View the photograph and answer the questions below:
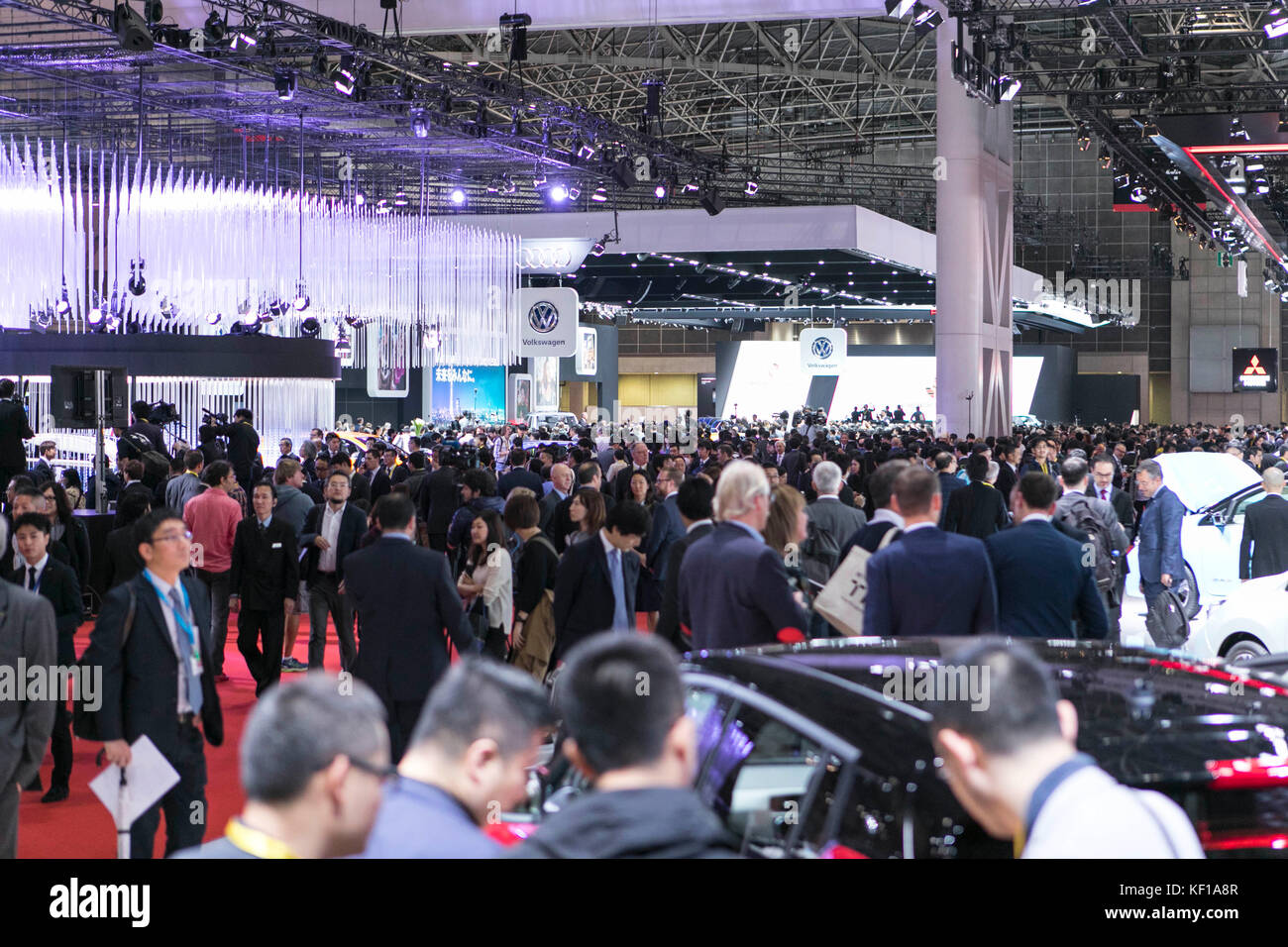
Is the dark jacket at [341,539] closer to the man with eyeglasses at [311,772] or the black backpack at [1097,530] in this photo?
the black backpack at [1097,530]

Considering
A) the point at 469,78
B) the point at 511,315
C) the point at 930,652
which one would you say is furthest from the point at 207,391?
the point at 930,652

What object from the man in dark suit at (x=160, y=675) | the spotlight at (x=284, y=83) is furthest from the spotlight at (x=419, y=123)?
the man in dark suit at (x=160, y=675)

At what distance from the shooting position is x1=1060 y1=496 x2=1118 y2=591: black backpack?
796 centimetres

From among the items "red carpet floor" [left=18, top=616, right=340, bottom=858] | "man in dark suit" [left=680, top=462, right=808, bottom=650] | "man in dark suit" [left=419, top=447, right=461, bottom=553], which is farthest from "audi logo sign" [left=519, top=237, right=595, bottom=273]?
"man in dark suit" [left=680, top=462, right=808, bottom=650]

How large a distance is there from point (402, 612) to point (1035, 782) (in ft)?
12.2

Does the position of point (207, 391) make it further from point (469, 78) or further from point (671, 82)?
point (671, 82)

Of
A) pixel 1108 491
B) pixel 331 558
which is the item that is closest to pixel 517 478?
pixel 331 558

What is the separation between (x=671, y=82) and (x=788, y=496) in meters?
31.7

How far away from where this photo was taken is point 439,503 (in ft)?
36.7

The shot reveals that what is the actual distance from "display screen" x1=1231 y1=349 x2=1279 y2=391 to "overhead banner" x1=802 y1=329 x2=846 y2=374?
17.6 metres

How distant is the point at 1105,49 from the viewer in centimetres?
2548

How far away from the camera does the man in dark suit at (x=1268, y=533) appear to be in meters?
9.31

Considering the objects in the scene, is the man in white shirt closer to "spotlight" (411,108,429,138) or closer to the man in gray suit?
the man in gray suit

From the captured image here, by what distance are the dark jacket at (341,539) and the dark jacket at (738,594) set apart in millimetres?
4040
